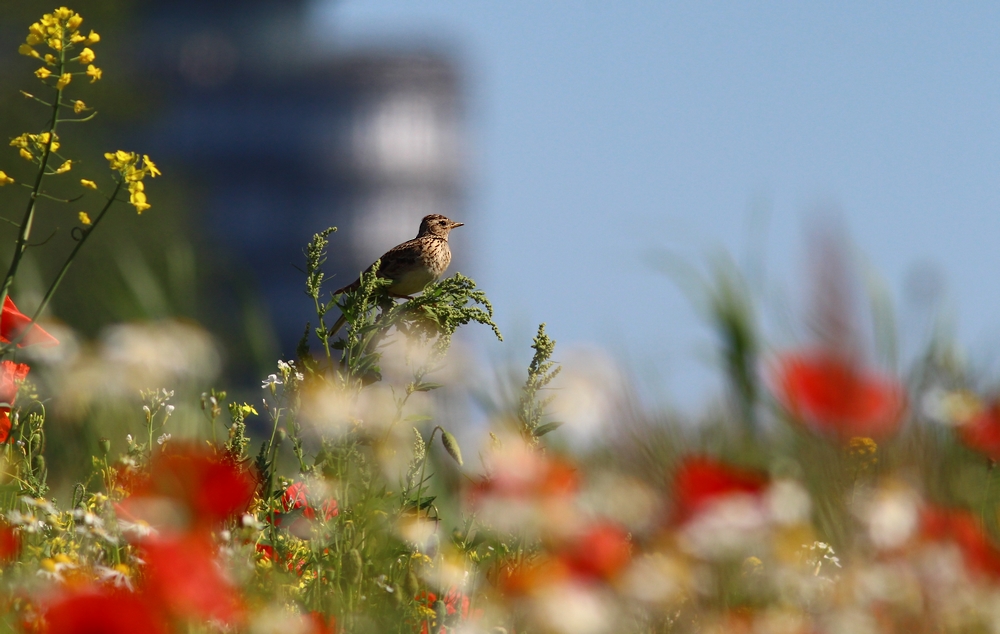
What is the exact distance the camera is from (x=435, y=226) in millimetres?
3414

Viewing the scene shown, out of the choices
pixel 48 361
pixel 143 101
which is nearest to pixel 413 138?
pixel 143 101

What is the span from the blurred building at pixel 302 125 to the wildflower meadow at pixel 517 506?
75.6m

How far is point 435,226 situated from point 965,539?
1.92 metres

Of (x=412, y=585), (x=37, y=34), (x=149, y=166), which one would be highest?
(x=37, y=34)

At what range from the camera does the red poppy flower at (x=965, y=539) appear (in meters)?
1.79

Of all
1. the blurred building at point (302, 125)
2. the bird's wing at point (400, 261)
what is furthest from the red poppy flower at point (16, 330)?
the blurred building at point (302, 125)

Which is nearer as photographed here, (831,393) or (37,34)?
(831,393)

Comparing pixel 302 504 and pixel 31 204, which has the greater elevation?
pixel 31 204

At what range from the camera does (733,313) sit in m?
1.76

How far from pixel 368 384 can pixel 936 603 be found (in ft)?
4.16

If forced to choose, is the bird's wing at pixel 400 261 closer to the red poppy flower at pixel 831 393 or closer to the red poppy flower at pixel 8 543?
the red poppy flower at pixel 8 543

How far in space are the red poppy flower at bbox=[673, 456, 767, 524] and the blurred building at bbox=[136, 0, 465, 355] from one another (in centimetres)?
7639

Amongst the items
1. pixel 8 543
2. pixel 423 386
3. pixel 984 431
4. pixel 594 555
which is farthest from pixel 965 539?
pixel 8 543

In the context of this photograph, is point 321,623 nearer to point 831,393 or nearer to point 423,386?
point 423,386
